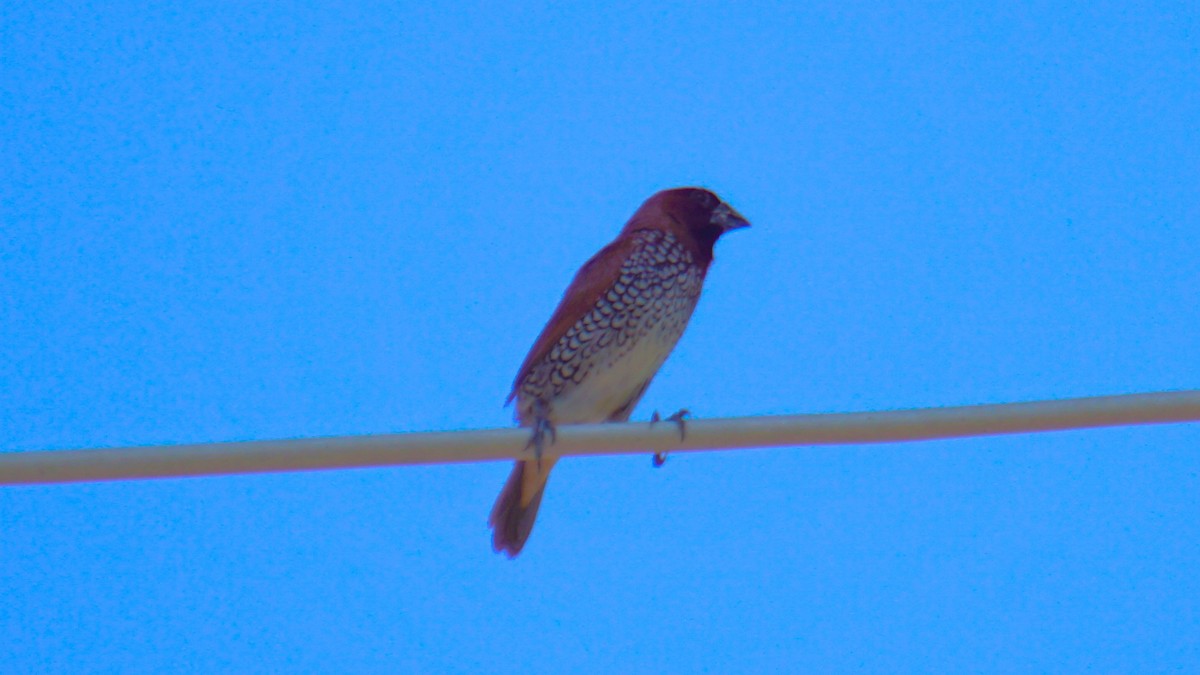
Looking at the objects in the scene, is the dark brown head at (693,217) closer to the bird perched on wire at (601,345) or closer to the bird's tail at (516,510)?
the bird perched on wire at (601,345)

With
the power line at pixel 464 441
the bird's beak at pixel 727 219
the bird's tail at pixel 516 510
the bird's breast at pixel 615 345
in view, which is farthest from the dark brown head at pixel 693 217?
the power line at pixel 464 441

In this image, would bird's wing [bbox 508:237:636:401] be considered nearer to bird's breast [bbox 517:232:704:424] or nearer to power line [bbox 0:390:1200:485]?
bird's breast [bbox 517:232:704:424]

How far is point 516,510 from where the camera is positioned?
4789 millimetres

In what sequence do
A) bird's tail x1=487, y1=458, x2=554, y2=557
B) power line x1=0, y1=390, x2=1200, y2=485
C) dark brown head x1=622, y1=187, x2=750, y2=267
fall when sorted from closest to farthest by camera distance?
1. power line x1=0, y1=390, x2=1200, y2=485
2. bird's tail x1=487, y1=458, x2=554, y2=557
3. dark brown head x1=622, y1=187, x2=750, y2=267

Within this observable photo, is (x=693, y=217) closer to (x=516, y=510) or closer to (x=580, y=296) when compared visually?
(x=580, y=296)

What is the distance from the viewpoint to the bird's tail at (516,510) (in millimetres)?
4777

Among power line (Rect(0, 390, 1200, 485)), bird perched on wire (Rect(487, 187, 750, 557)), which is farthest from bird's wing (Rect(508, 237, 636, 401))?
power line (Rect(0, 390, 1200, 485))

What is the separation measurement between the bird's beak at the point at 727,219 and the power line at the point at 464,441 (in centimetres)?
254

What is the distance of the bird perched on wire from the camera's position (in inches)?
188

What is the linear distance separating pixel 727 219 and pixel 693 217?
13 centimetres

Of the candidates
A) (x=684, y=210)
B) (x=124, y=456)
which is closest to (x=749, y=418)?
(x=124, y=456)

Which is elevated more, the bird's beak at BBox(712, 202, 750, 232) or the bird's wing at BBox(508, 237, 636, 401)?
the bird's beak at BBox(712, 202, 750, 232)

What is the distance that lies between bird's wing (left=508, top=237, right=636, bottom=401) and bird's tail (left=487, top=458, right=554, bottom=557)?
1.01 ft

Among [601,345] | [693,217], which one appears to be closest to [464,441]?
[601,345]
